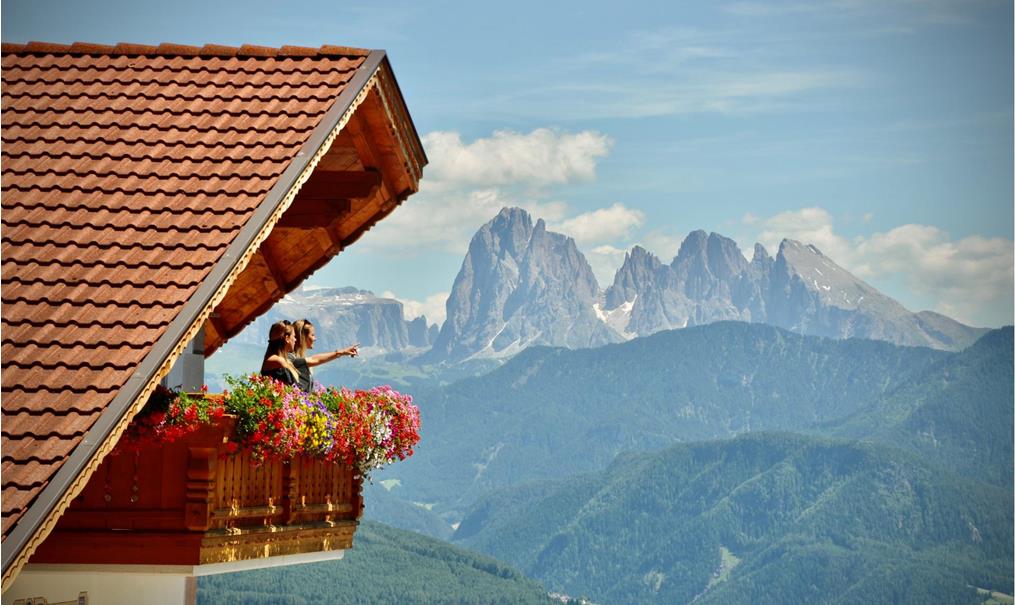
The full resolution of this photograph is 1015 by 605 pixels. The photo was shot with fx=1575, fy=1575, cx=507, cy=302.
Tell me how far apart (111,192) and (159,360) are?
78.9 inches

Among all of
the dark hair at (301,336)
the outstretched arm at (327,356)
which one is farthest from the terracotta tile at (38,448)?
the dark hair at (301,336)

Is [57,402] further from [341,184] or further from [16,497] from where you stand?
[341,184]

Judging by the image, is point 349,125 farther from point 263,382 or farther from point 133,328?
point 133,328

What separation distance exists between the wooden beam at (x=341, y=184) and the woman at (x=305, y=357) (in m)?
1.15

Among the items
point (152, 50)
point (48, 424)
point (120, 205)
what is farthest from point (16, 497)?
point (152, 50)

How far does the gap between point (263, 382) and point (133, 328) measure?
2.54 m

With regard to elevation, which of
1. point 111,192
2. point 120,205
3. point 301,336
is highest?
point 111,192

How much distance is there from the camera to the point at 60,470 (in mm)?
8227

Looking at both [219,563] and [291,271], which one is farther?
[291,271]

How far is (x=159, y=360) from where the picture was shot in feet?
29.0

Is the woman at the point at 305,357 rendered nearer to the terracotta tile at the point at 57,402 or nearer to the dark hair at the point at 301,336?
the dark hair at the point at 301,336

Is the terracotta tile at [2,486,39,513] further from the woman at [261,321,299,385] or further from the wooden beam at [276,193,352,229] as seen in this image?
the wooden beam at [276,193,352,229]

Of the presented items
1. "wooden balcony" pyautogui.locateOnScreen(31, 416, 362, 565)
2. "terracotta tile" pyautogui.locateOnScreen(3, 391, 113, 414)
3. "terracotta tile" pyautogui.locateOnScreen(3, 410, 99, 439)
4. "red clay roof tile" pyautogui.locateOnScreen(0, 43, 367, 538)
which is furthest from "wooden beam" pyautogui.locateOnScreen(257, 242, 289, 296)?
"terracotta tile" pyautogui.locateOnScreen(3, 410, 99, 439)

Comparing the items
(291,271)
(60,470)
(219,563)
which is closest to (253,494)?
(219,563)
